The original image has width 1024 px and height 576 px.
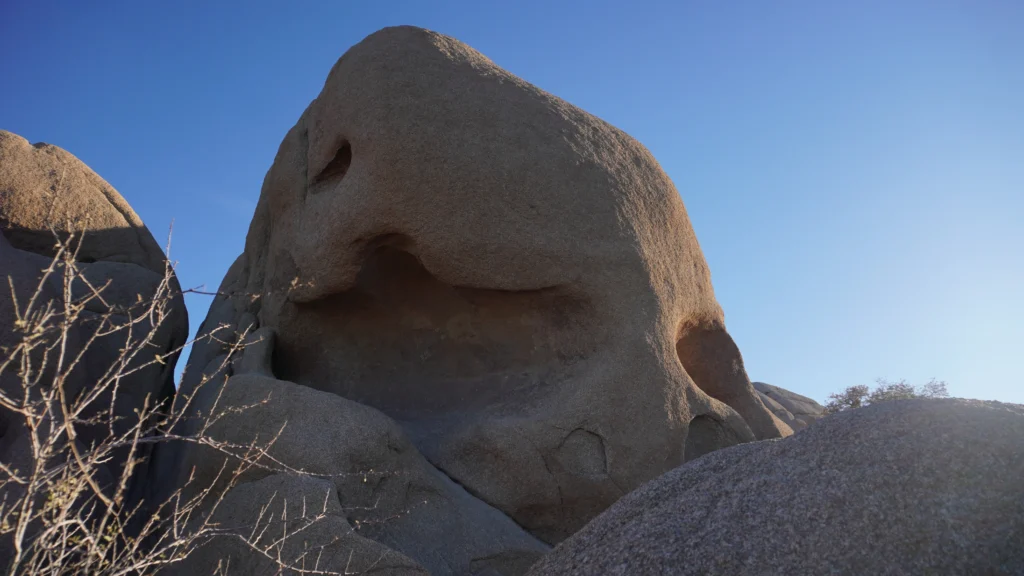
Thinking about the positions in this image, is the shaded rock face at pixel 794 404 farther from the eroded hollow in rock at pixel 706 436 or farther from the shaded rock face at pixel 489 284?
the shaded rock face at pixel 489 284

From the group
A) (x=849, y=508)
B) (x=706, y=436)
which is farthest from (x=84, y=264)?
(x=849, y=508)

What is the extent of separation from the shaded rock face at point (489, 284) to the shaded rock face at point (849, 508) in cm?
224

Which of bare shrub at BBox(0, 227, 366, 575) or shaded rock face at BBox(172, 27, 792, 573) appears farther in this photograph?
shaded rock face at BBox(172, 27, 792, 573)

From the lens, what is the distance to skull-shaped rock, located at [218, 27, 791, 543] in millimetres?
5906

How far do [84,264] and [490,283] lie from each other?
3800mm

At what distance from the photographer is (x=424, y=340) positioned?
6.96m

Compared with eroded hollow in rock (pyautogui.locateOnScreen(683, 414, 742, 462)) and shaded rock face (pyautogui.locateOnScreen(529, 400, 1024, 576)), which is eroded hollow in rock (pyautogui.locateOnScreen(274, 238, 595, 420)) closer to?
eroded hollow in rock (pyautogui.locateOnScreen(683, 414, 742, 462))

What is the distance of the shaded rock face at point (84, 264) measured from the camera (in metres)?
5.87

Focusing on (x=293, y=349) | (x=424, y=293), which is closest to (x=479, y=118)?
(x=424, y=293)

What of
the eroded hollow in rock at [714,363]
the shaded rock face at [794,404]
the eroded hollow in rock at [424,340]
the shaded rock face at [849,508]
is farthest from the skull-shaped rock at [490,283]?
the shaded rock face at [794,404]

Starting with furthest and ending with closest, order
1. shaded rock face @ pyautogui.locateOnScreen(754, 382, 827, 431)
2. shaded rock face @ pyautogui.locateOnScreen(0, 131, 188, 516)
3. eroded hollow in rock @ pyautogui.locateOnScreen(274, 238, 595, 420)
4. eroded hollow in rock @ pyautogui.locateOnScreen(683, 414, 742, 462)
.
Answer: shaded rock face @ pyautogui.locateOnScreen(754, 382, 827, 431), eroded hollow in rock @ pyautogui.locateOnScreen(274, 238, 595, 420), eroded hollow in rock @ pyautogui.locateOnScreen(683, 414, 742, 462), shaded rock face @ pyautogui.locateOnScreen(0, 131, 188, 516)

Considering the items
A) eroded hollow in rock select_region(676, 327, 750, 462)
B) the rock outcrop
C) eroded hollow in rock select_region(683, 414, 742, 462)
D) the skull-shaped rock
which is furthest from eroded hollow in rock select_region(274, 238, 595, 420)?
eroded hollow in rock select_region(676, 327, 750, 462)

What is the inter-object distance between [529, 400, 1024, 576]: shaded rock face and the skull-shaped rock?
88.8 inches

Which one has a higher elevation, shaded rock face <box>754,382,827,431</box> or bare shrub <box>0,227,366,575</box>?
shaded rock face <box>754,382,827,431</box>
